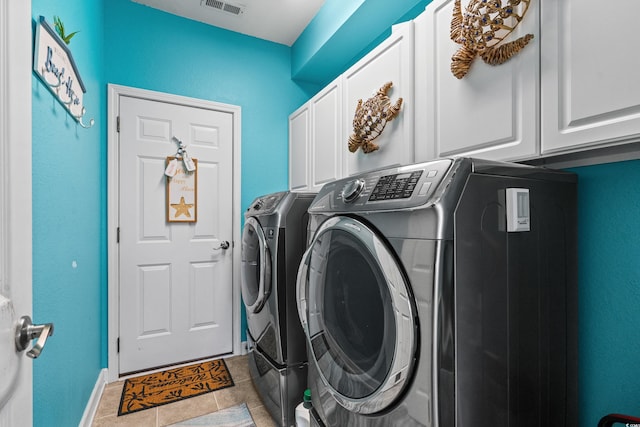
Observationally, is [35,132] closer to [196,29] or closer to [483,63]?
[483,63]

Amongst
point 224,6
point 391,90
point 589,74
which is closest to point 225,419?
point 391,90

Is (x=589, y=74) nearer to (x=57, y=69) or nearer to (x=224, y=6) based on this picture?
(x=57, y=69)

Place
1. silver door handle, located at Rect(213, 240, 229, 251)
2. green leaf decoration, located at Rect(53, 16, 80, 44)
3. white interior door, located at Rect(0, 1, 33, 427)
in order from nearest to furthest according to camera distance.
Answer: white interior door, located at Rect(0, 1, 33, 427) < green leaf decoration, located at Rect(53, 16, 80, 44) < silver door handle, located at Rect(213, 240, 229, 251)

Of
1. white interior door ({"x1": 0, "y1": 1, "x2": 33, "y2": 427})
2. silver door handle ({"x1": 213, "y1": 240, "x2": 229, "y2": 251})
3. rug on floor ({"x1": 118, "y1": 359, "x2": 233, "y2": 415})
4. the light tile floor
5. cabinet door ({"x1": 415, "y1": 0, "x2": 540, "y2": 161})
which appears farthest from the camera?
silver door handle ({"x1": 213, "y1": 240, "x2": 229, "y2": 251})

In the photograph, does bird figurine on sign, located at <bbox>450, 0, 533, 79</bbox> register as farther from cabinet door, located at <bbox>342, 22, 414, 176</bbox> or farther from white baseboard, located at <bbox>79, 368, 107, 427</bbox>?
white baseboard, located at <bbox>79, 368, 107, 427</bbox>

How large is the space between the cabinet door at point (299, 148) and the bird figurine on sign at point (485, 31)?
1.40 metres

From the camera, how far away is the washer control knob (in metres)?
1.03

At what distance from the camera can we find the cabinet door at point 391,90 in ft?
4.68

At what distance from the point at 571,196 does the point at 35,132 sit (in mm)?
1864

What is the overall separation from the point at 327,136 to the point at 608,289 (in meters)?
1.65

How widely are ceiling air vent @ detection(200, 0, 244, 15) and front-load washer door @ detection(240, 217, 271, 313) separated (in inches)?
65.3

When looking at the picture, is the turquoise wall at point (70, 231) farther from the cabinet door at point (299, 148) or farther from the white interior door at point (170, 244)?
the cabinet door at point (299, 148)

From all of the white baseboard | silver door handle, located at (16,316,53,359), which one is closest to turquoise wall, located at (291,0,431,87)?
silver door handle, located at (16,316,53,359)

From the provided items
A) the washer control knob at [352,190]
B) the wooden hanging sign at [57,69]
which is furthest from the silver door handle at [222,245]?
the washer control knob at [352,190]
